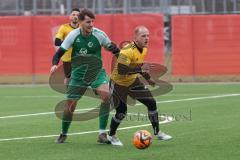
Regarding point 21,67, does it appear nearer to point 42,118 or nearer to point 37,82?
point 37,82

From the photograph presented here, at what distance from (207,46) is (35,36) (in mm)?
5750

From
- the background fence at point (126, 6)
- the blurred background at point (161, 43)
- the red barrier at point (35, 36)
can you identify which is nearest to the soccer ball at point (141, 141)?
the blurred background at point (161, 43)

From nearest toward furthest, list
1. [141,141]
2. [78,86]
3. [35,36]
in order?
[141,141]
[78,86]
[35,36]

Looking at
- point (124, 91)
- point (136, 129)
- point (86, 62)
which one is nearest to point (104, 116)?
point (124, 91)

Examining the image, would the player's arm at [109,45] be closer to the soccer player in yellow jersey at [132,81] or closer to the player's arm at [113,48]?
the player's arm at [113,48]

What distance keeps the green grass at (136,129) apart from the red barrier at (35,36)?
494cm

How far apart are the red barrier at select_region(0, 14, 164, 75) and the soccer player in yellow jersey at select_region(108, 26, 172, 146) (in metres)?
13.9

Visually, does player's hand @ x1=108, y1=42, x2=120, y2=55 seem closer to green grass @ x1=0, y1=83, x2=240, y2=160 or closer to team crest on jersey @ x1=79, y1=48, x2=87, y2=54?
team crest on jersey @ x1=79, y1=48, x2=87, y2=54

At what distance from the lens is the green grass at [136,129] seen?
34.0ft

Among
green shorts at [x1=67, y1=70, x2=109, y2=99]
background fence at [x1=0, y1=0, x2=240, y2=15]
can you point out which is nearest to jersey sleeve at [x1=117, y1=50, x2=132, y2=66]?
green shorts at [x1=67, y1=70, x2=109, y2=99]

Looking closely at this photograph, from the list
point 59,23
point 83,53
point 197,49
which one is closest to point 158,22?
point 197,49

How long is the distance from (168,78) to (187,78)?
629 millimetres

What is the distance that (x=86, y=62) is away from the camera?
39.9 ft

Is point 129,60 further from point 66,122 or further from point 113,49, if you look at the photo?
point 66,122
